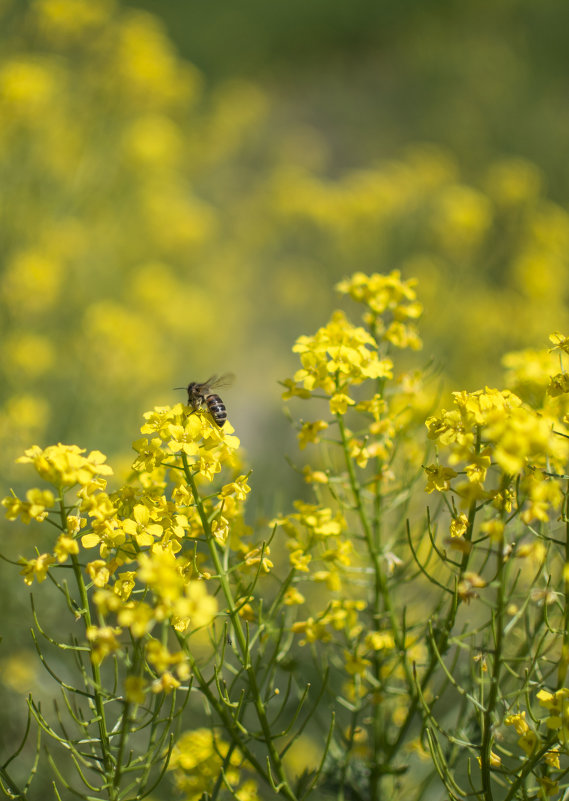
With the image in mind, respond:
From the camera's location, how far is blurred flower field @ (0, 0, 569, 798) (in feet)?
12.6

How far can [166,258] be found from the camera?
18.0ft

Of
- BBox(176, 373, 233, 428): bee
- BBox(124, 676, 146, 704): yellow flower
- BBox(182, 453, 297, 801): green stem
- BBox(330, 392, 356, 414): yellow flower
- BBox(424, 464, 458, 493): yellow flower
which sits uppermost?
BBox(176, 373, 233, 428): bee

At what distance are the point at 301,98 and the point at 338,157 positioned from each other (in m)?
2.43

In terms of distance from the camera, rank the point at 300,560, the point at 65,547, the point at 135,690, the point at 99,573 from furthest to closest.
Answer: the point at 300,560
the point at 99,573
the point at 65,547
the point at 135,690

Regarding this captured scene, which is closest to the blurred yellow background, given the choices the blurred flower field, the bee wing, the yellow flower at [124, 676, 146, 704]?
the blurred flower field

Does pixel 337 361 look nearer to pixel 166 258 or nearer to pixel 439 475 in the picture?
pixel 439 475

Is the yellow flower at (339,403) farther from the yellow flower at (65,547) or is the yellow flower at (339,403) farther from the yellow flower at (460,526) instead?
the yellow flower at (65,547)

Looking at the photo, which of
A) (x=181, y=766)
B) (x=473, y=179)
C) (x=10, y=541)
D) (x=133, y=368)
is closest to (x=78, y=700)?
(x=10, y=541)

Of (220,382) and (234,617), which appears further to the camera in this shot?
(220,382)

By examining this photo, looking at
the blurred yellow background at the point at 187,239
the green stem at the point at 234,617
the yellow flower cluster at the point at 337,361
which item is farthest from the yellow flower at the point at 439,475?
the blurred yellow background at the point at 187,239

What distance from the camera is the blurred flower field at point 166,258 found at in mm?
3848

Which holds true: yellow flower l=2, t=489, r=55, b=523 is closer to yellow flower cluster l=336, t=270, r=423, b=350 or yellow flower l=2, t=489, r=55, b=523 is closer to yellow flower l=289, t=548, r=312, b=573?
yellow flower l=289, t=548, r=312, b=573

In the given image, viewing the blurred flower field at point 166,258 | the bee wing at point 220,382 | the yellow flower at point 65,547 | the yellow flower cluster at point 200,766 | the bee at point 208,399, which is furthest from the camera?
the blurred flower field at point 166,258

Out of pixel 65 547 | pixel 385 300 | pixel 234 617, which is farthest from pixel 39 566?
pixel 385 300
